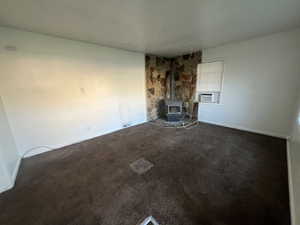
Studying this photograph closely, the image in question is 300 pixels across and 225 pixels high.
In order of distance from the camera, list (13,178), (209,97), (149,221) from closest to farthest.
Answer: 1. (149,221)
2. (13,178)
3. (209,97)

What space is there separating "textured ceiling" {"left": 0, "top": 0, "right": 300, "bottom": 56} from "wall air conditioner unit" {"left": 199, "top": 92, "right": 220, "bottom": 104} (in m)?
1.64

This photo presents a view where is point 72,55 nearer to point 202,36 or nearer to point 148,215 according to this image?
point 202,36

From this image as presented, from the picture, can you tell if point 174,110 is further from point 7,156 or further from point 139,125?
point 7,156

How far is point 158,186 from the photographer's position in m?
1.63

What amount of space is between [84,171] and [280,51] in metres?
4.56

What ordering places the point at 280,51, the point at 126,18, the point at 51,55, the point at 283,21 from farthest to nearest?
the point at 280,51
the point at 51,55
the point at 283,21
the point at 126,18

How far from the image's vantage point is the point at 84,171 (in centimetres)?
197

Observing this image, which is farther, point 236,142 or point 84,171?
point 236,142

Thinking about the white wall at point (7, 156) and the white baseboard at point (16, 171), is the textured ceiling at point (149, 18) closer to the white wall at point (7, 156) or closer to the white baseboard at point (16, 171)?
the white wall at point (7, 156)

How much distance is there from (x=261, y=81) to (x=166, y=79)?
9.39 ft

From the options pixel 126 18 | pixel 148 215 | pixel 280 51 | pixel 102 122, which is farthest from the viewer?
pixel 102 122

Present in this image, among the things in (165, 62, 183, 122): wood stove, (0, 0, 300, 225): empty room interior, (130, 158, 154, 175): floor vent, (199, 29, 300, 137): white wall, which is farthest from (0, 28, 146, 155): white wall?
(199, 29, 300, 137): white wall

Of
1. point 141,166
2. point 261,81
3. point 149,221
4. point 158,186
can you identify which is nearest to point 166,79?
point 261,81

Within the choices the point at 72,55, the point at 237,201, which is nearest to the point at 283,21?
the point at 237,201
